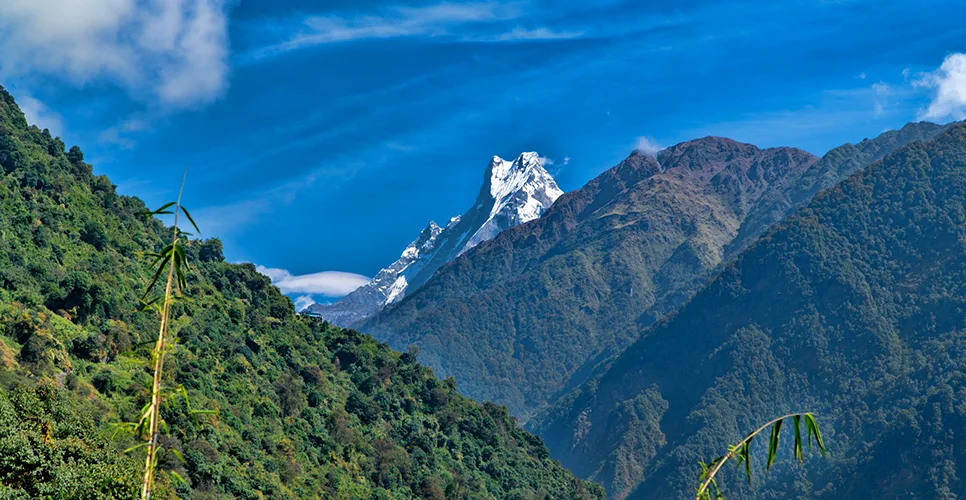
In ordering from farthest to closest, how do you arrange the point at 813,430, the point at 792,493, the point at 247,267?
the point at 792,493
the point at 247,267
the point at 813,430

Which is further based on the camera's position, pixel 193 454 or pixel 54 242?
pixel 54 242

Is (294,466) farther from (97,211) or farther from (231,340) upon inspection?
(97,211)

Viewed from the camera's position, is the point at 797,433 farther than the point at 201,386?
No

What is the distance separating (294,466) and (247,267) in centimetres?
3413

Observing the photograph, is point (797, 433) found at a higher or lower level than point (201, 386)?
lower

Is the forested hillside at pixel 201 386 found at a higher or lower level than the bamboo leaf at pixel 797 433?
higher

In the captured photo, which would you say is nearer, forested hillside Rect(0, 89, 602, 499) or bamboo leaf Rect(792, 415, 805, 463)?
bamboo leaf Rect(792, 415, 805, 463)

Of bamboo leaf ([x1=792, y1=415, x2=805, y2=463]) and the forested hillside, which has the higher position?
the forested hillside

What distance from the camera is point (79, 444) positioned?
135ft

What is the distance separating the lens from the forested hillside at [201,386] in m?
45.6

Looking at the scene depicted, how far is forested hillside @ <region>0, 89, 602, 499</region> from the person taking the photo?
4559 centimetres

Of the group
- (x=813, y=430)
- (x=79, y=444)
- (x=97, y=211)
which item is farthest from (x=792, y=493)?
(x=813, y=430)

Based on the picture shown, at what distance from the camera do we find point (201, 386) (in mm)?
74125

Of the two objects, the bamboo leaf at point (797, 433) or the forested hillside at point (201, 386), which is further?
the forested hillside at point (201, 386)
